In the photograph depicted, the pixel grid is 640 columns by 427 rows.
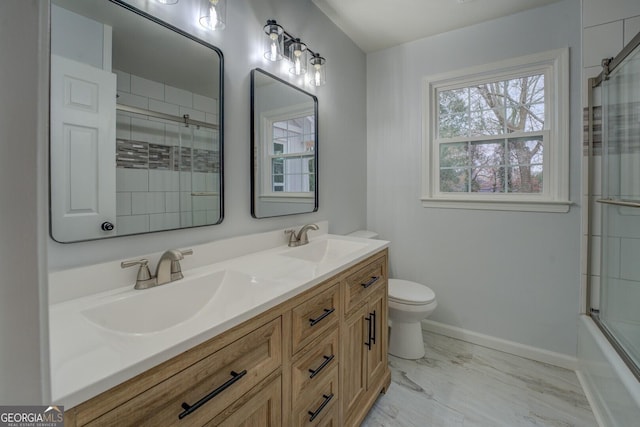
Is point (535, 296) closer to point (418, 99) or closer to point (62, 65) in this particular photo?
point (418, 99)

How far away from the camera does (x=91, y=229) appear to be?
0.94 m

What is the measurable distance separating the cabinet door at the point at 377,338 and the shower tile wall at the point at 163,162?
3.14 feet

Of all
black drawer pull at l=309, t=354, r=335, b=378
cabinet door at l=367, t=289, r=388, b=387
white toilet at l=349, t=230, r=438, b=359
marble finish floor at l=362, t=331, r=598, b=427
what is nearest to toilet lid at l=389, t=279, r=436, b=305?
white toilet at l=349, t=230, r=438, b=359

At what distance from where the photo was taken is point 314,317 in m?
1.08

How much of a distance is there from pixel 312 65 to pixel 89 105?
4.50 feet

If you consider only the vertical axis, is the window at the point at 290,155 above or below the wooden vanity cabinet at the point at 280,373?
above

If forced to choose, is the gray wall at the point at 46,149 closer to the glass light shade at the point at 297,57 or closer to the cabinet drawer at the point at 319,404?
the glass light shade at the point at 297,57

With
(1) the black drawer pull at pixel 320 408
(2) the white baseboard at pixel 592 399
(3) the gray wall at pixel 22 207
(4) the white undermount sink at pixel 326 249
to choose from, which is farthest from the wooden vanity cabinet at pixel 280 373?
(2) the white baseboard at pixel 592 399

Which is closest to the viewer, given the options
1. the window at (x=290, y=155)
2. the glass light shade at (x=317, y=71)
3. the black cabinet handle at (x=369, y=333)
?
the black cabinet handle at (x=369, y=333)

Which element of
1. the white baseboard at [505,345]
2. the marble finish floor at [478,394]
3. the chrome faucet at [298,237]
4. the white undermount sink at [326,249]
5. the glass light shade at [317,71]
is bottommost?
the marble finish floor at [478,394]

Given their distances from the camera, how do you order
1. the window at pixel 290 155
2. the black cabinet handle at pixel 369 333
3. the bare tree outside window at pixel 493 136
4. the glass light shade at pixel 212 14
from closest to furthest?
A: the glass light shade at pixel 212 14 < the black cabinet handle at pixel 369 333 < the window at pixel 290 155 < the bare tree outside window at pixel 493 136

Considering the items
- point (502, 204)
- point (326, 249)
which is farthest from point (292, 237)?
point (502, 204)

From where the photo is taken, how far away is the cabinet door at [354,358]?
1297mm

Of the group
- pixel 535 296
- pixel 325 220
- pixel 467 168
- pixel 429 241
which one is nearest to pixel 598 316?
pixel 535 296
